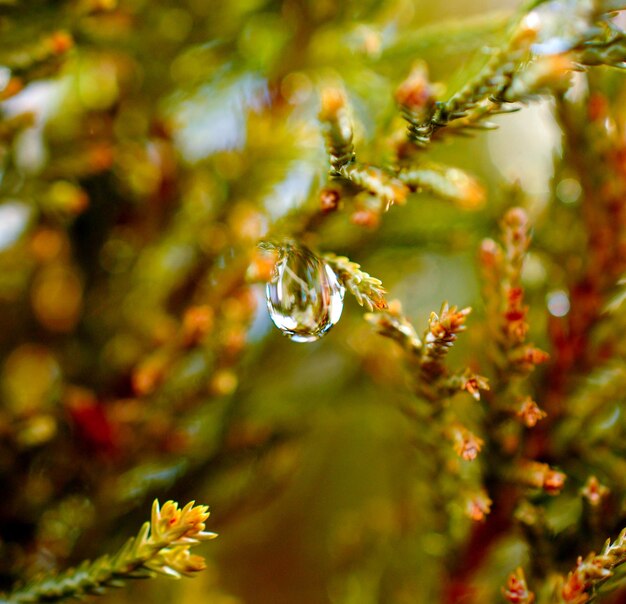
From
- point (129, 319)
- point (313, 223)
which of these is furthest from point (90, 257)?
point (313, 223)

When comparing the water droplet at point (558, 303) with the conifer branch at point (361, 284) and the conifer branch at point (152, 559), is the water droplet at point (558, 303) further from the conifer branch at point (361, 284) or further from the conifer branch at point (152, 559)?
the conifer branch at point (152, 559)

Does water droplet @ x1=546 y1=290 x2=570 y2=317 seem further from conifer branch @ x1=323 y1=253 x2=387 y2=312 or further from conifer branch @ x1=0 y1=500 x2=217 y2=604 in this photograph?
conifer branch @ x1=0 y1=500 x2=217 y2=604

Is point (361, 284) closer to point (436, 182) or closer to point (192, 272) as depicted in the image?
point (436, 182)

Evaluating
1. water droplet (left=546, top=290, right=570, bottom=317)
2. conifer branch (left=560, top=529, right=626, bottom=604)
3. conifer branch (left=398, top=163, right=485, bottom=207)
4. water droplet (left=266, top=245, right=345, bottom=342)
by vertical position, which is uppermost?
conifer branch (left=398, top=163, right=485, bottom=207)

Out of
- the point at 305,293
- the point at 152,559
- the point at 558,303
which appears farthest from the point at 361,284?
the point at 558,303

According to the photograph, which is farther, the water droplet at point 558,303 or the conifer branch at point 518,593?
the water droplet at point 558,303

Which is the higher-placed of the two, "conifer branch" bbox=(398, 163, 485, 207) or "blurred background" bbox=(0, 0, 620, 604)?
"conifer branch" bbox=(398, 163, 485, 207)

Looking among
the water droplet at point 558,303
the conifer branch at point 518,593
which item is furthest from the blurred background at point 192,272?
the conifer branch at point 518,593

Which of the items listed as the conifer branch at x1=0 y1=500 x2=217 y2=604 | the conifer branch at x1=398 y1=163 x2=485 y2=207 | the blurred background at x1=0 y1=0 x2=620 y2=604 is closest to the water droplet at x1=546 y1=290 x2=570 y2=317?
the blurred background at x1=0 y1=0 x2=620 y2=604
